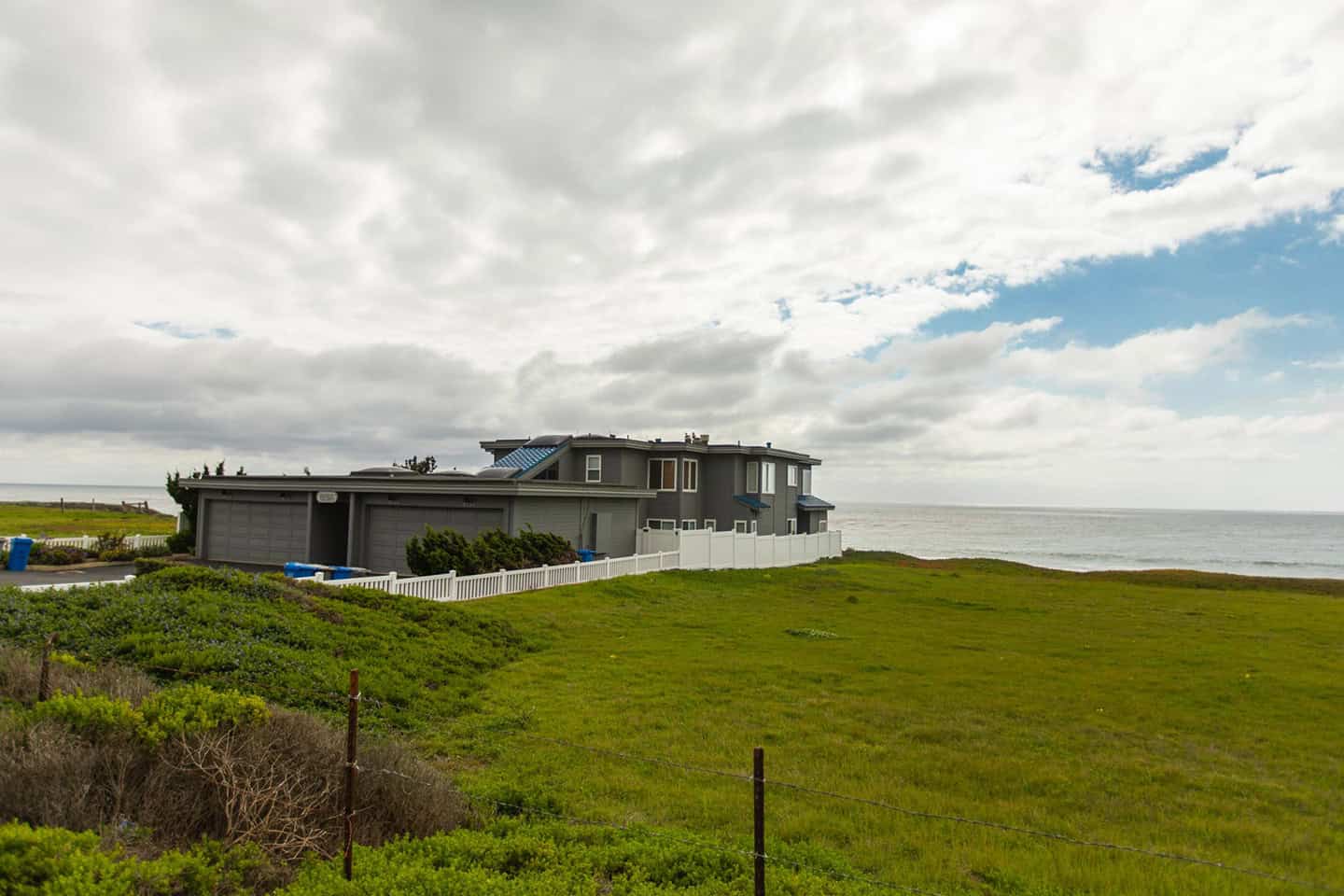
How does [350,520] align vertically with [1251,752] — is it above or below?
above

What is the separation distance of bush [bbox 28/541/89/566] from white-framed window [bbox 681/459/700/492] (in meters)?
22.9

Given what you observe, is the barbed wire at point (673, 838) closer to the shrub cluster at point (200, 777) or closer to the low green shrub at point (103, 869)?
the shrub cluster at point (200, 777)

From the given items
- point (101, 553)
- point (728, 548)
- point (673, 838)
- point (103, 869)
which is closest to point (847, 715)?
point (673, 838)

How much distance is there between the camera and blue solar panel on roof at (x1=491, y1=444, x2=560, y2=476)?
31.8 m

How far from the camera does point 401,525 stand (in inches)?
999

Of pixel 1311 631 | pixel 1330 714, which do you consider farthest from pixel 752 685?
pixel 1311 631

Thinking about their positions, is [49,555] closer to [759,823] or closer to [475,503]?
[475,503]

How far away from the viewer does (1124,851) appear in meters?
5.87

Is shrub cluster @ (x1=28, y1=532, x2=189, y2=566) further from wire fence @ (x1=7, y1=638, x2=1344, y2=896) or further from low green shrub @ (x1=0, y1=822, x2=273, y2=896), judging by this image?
low green shrub @ (x1=0, y1=822, x2=273, y2=896)

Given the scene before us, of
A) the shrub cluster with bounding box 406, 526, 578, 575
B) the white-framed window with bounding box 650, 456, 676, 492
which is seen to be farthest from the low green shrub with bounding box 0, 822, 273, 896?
the white-framed window with bounding box 650, 456, 676, 492

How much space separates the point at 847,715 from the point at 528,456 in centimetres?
2464

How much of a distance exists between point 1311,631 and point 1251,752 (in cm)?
1454

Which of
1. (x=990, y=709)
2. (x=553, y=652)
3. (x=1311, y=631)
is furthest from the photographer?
(x=1311, y=631)

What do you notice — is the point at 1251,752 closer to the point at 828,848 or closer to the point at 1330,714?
the point at 1330,714
